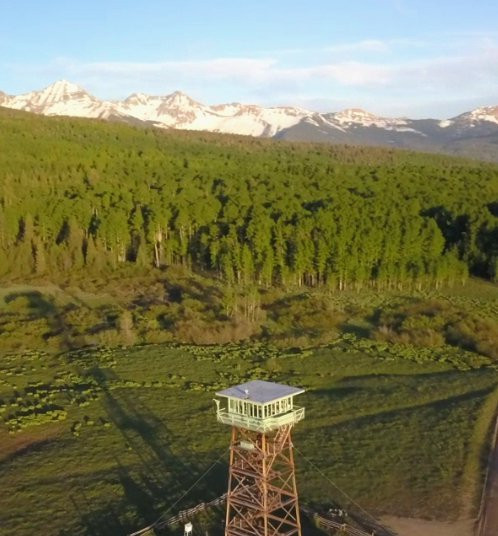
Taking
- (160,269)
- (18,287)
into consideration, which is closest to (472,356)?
(160,269)

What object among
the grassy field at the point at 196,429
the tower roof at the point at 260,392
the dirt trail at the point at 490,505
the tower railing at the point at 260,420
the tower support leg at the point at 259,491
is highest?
the tower roof at the point at 260,392

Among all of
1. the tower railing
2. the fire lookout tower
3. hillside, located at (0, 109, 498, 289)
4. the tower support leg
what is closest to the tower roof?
the fire lookout tower

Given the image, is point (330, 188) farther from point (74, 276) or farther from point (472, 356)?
point (472, 356)

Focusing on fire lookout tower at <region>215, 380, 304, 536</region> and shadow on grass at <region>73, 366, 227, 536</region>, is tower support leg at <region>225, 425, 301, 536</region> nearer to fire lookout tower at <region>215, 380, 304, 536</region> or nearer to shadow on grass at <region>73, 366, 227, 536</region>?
fire lookout tower at <region>215, 380, 304, 536</region>

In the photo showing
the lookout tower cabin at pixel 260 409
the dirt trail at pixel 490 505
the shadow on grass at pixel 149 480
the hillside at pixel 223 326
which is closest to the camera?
the lookout tower cabin at pixel 260 409

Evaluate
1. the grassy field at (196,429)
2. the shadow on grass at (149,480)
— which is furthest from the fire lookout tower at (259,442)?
the grassy field at (196,429)

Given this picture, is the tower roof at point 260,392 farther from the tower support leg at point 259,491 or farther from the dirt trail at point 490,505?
the dirt trail at point 490,505

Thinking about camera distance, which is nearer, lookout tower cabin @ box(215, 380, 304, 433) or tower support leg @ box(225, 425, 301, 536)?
lookout tower cabin @ box(215, 380, 304, 433)
